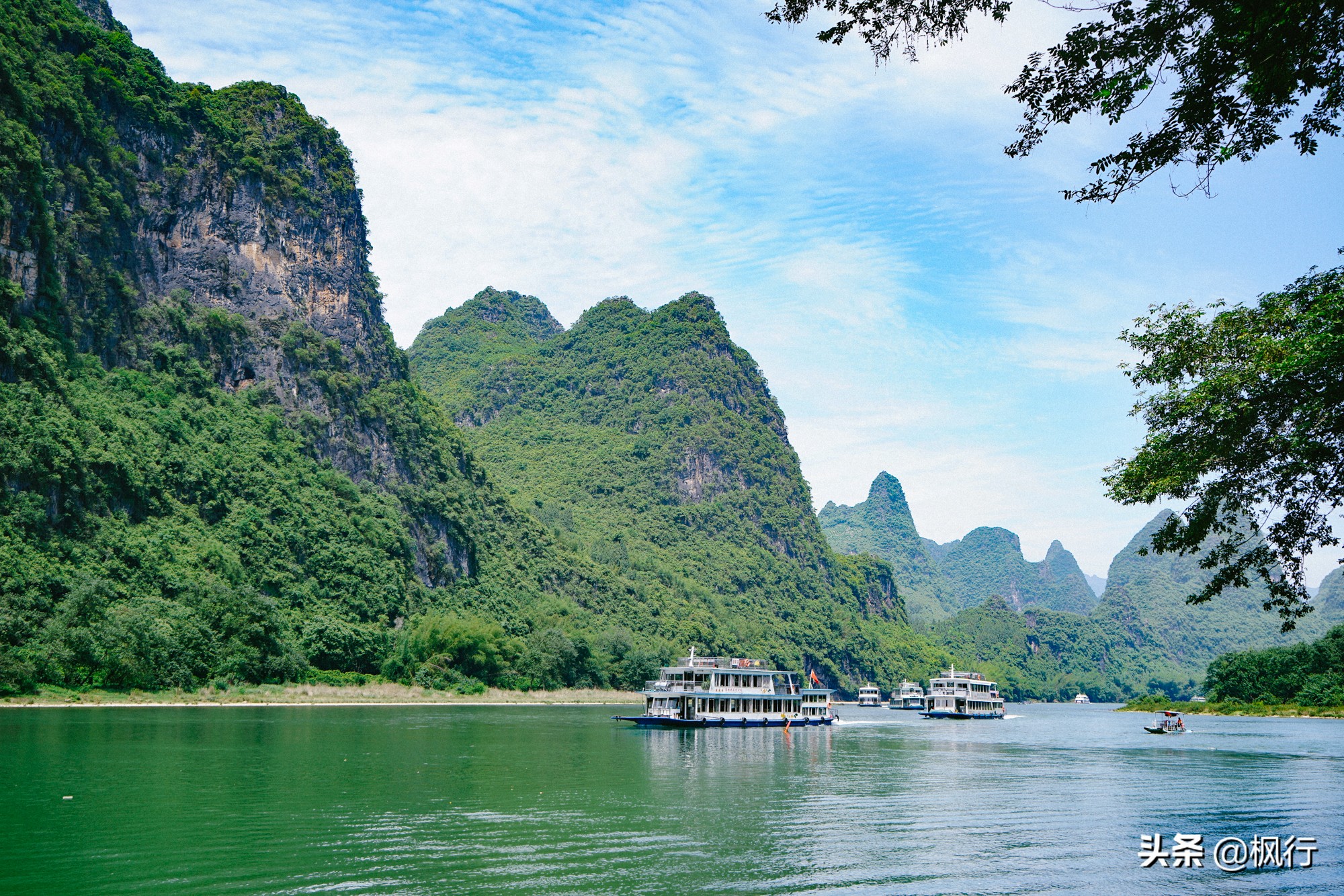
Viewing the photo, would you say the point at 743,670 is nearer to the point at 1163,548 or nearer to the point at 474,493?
the point at 1163,548

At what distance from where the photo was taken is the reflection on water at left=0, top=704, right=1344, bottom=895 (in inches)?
729

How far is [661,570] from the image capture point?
163750 mm

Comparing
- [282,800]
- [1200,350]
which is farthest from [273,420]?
[1200,350]

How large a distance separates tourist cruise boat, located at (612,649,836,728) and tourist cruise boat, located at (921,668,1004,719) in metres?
29.2

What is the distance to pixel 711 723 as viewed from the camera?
6644 centimetres

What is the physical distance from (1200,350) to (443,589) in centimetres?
10687

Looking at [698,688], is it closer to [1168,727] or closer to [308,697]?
[308,697]

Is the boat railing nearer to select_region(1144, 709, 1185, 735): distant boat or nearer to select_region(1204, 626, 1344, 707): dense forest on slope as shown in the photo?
select_region(1144, 709, 1185, 735): distant boat

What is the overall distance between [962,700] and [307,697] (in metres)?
65.8

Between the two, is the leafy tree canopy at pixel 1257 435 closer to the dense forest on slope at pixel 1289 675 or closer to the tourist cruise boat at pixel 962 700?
the tourist cruise boat at pixel 962 700

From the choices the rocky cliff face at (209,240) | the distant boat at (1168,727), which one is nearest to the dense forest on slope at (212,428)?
the rocky cliff face at (209,240)

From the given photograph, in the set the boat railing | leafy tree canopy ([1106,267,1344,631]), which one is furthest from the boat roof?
leafy tree canopy ([1106,267,1344,631])

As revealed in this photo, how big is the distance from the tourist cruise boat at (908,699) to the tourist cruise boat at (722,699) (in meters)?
74.2

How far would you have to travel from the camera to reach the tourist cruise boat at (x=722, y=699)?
65.4 metres
